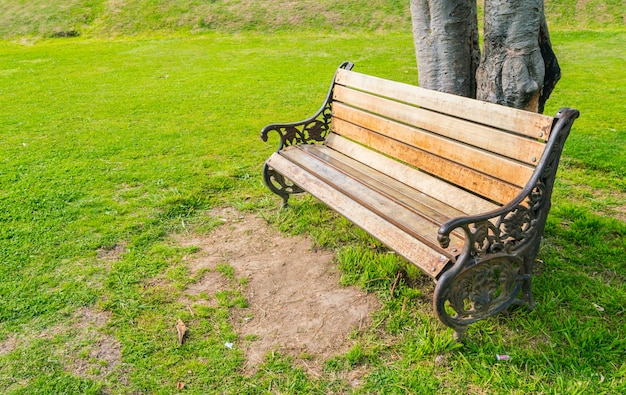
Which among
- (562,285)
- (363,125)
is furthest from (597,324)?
(363,125)

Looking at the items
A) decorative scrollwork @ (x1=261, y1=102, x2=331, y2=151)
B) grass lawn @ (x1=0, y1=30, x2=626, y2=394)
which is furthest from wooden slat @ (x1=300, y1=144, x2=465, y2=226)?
grass lawn @ (x1=0, y1=30, x2=626, y2=394)

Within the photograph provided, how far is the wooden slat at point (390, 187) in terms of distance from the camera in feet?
11.2

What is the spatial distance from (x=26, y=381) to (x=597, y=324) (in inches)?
132

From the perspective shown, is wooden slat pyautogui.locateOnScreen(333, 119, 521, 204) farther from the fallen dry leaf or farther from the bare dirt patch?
the fallen dry leaf

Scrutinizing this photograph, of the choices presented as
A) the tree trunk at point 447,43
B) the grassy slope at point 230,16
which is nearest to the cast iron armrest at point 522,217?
the tree trunk at point 447,43

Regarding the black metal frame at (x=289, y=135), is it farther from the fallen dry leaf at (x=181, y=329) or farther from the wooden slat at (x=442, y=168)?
the fallen dry leaf at (x=181, y=329)

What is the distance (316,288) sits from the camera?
377 cm

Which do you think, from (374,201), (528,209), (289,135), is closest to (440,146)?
(374,201)

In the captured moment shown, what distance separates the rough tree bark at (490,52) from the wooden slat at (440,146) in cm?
66

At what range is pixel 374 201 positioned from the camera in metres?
3.61

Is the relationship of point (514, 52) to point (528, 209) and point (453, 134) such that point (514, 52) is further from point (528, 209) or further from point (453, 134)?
point (528, 209)

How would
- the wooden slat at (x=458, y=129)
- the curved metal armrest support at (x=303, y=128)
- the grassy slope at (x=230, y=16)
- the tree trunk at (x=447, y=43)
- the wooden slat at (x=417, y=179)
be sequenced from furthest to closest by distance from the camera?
the grassy slope at (x=230, y=16) → the curved metal armrest support at (x=303, y=128) → the tree trunk at (x=447, y=43) → the wooden slat at (x=417, y=179) → the wooden slat at (x=458, y=129)

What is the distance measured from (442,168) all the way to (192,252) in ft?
6.89

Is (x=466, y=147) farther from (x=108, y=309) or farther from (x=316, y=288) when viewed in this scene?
(x=108, y=309)
